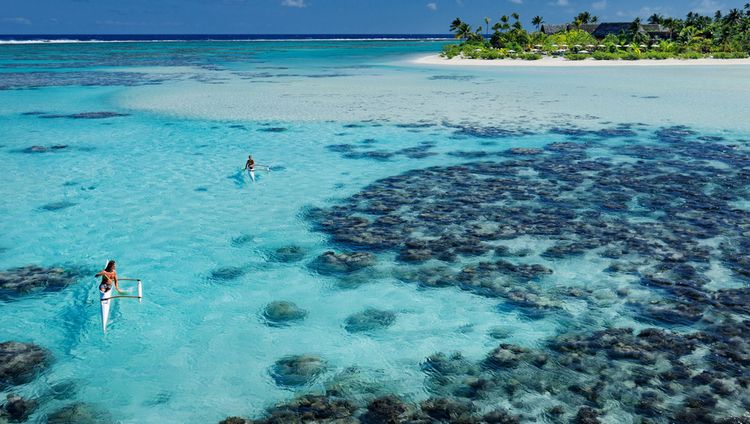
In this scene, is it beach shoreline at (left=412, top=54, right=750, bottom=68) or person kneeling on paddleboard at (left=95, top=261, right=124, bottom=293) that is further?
beach shoreline at (left=412, top=54, right=750, bottom=68)

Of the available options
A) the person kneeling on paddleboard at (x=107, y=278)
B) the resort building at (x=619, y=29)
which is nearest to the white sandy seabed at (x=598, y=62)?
the resort building at (x=619, y=29)

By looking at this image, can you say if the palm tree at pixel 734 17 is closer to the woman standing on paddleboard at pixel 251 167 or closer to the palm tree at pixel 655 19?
Answer: the palm tree at pixel 655 19

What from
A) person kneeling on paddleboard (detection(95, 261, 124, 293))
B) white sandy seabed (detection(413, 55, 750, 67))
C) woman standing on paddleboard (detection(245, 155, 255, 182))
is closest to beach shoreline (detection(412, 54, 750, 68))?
white sandy seabed (detection(413, 55, 750, 67))

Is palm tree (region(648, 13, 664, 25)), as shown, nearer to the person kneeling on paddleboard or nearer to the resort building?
the resort building

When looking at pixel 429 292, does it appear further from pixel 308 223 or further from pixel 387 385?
pixel 308 223

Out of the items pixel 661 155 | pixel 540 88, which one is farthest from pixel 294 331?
pixel 540 88

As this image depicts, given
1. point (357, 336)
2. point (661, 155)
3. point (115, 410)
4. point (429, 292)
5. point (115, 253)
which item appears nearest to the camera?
point (115, 410)
